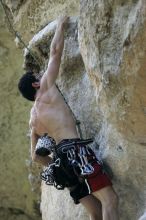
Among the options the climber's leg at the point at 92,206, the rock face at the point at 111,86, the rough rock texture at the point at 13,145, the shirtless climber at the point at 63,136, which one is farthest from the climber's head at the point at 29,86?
the rough rock texture at the point at 13,145

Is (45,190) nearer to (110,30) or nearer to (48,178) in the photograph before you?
(48,178)

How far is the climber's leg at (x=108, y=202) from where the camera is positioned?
2934 mm

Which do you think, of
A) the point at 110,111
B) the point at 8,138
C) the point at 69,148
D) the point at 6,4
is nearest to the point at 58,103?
the point at 69,148

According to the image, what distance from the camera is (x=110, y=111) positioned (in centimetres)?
282

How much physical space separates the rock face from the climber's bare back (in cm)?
15

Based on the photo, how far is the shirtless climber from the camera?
302 cm

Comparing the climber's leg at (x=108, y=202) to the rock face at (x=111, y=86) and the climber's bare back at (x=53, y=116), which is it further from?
the climber's bare back at (x=53, y=116)

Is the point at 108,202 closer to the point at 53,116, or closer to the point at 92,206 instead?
the point at 92,206

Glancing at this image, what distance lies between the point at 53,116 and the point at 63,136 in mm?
142

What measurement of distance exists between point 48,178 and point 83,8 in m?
1.00

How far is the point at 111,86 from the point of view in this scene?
2717 mm

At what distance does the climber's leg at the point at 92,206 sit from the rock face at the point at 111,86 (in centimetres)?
14

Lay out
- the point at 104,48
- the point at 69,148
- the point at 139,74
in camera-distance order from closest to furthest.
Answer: the point at 139,74, the point at 104,48, the point at 69,148

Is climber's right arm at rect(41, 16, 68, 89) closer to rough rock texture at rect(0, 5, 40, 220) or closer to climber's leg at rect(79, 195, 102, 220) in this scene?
climber's leg at rect(79, 195, 102, 220)
